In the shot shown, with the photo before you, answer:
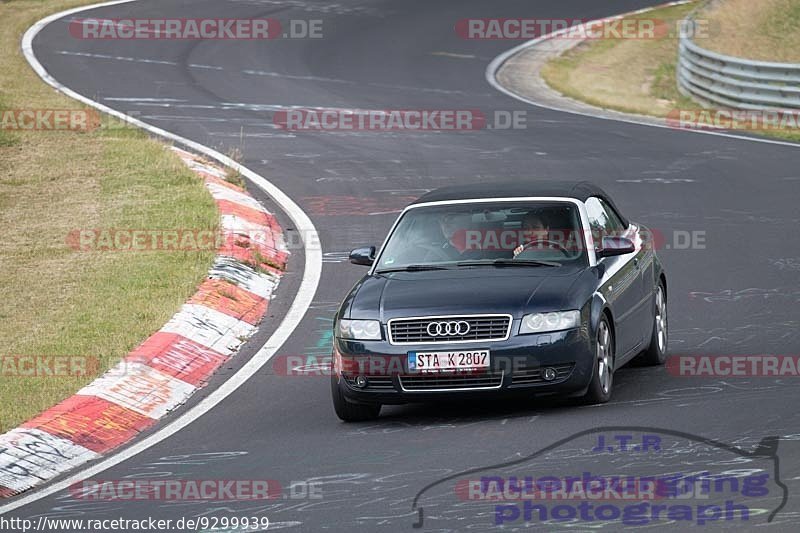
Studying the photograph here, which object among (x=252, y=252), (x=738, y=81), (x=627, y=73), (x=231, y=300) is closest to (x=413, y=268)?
(x=231, y=300)

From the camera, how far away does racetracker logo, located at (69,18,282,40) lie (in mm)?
35562

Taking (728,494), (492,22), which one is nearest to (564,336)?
(728,494)

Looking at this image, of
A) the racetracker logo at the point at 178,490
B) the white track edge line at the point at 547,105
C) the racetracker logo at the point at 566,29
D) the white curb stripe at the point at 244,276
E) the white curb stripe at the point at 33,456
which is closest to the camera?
the racetracker logo at the point at 178,490

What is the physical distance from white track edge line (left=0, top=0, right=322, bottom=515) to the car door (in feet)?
9.18

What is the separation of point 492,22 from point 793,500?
3376 centimetres

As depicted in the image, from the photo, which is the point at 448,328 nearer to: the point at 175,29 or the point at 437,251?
the point at 437,251

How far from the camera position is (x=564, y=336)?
9430mm

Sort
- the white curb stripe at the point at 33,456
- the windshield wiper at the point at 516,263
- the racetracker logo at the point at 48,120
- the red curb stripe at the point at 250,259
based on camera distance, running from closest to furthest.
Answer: the white curb stripe at the point at 33,456 → the windshield wiper at the point at 516,263 → the red curb stripe at the point at 250,259 → the racetracker logo at the point at 48,120

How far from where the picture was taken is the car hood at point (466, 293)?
948cm

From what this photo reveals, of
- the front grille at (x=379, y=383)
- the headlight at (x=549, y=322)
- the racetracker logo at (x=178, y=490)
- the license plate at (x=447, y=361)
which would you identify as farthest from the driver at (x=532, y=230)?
the racetracker logo at (x=178, y=490)

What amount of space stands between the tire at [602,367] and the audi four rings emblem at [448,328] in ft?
2.86

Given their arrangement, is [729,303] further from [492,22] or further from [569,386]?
[492,22]

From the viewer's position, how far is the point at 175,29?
121 feet

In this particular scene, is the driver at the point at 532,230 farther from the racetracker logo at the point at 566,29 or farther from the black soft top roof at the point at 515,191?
the racetracker logo at the point at 566,29
